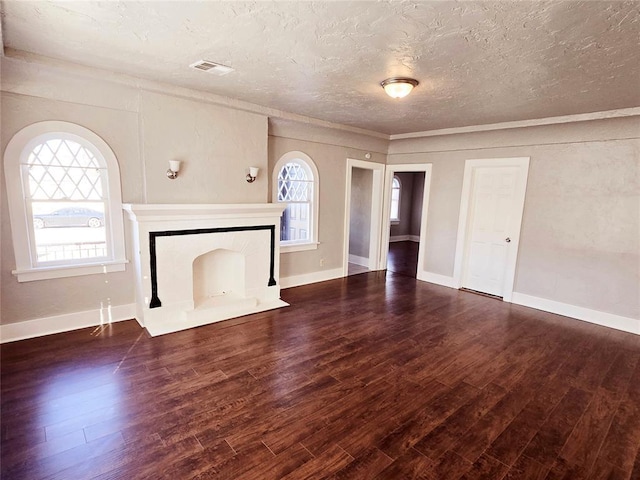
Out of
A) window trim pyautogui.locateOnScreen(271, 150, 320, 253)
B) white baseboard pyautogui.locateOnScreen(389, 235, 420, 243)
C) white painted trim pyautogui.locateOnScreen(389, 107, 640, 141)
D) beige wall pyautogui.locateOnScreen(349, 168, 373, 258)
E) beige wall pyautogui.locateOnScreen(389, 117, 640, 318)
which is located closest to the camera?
white painted trim pyautogui.locateOnScreen(389, 107, 640, 141)

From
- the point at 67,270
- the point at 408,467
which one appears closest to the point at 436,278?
the point at 408,467

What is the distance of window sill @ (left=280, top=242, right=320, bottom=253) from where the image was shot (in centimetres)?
529

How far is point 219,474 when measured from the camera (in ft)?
6.00

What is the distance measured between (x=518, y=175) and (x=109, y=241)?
5.52 metres

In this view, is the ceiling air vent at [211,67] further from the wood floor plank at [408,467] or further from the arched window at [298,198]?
the wood floor plank at [408,467]

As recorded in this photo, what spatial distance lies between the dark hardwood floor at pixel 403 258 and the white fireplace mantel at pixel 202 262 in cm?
315

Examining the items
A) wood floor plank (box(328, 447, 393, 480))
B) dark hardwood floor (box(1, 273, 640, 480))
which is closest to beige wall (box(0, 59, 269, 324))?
dark hardwood floor (box(1, 273, 640, 480))

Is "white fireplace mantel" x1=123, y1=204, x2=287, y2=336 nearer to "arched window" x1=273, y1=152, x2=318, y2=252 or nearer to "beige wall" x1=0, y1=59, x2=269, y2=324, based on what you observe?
"beige wall" x1=0, y1=59, x2=269, y2=324

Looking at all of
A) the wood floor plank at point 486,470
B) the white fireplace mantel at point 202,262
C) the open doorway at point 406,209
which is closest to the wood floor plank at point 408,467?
the wood floor plank at point 486,470

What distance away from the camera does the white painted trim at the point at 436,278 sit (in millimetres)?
5782

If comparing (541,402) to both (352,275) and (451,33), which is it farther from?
(352,275)

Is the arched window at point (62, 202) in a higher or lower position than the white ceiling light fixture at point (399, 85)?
lower

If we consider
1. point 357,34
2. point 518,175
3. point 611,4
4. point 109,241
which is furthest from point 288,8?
point 518,175

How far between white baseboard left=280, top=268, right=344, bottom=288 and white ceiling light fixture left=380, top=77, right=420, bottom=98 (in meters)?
3.29
